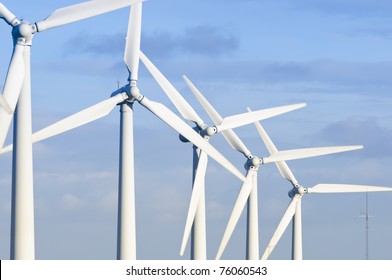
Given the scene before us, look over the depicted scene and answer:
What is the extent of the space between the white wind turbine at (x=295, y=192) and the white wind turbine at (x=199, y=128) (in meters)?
6.94

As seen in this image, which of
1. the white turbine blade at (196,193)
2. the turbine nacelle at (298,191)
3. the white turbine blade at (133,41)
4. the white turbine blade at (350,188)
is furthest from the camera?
the turbine nacelle at (298,191)

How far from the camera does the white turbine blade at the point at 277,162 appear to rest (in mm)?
89812

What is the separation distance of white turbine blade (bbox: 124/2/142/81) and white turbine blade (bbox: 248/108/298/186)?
18.5 metres

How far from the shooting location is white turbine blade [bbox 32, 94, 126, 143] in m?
64.9

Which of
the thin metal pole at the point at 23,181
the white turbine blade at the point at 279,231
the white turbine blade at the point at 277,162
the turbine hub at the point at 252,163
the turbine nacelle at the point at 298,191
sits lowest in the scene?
the thin metal pole at the point at 23,181

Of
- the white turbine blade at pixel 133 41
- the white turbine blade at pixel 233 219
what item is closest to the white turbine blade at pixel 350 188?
the white turbine blade at pixel 233 219

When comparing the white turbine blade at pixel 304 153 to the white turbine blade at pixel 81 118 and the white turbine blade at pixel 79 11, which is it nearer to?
the white turbine blade at pixel 81 118

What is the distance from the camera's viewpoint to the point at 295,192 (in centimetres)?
9619

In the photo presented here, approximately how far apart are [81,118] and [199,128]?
1554 cm

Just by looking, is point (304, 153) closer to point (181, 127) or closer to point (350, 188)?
point (350, 188)

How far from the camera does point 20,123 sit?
59.2 m
